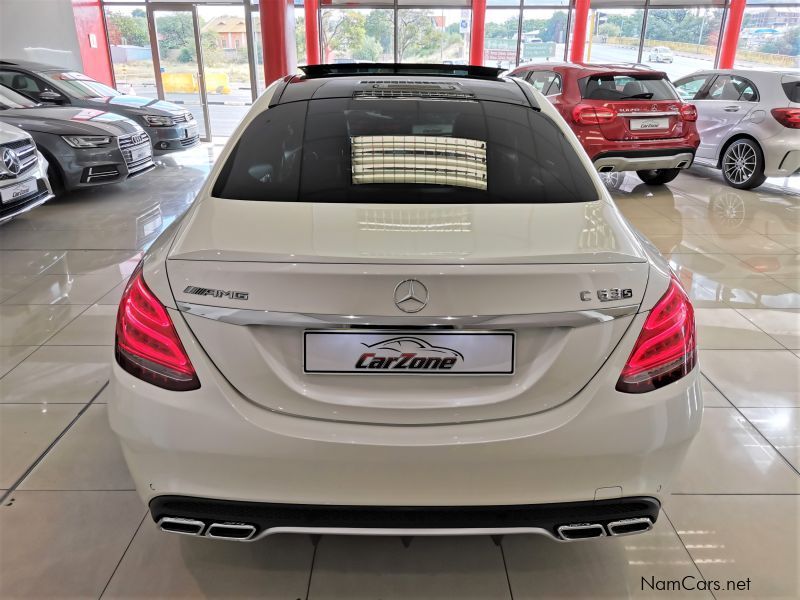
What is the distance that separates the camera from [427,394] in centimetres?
130

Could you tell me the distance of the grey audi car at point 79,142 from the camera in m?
5.98

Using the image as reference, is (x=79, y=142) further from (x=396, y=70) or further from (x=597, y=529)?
(x=597, y=529)

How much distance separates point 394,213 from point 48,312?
2834 mm

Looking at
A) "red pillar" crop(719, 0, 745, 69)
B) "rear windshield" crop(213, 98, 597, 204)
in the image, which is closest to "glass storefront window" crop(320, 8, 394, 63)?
"red pillar" crop(719, 0, 745, 69)

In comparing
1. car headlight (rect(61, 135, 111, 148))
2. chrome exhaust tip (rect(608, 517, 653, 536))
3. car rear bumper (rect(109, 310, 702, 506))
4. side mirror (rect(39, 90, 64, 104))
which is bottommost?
chrome exhaust tip (rect(608, 517, 653, 536))

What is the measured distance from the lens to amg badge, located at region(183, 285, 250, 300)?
4.09ft

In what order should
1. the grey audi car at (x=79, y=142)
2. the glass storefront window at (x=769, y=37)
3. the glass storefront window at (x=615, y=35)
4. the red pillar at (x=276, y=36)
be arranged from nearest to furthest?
the grey audi car at (x=79, y=142) → the red pillar at (x=276, y=36) → the glass storefront window at (x=615, y=35) → the glass storefront window at (x=769, y=37)

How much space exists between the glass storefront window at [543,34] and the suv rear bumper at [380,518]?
15.4 m

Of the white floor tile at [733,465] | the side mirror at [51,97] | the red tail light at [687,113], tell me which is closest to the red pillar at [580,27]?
the red tail light at [687,113]

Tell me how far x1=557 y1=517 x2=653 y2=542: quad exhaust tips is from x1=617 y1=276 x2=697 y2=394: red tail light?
0.31 meters

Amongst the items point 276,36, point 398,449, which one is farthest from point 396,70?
point 276,36

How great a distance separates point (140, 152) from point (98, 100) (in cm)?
168

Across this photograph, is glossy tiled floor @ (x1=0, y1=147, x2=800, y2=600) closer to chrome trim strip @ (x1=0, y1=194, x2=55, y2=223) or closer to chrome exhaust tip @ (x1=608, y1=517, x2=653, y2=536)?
chrome exhaust tip @ (x1=608, y1=517, x2=653, y2=536)
